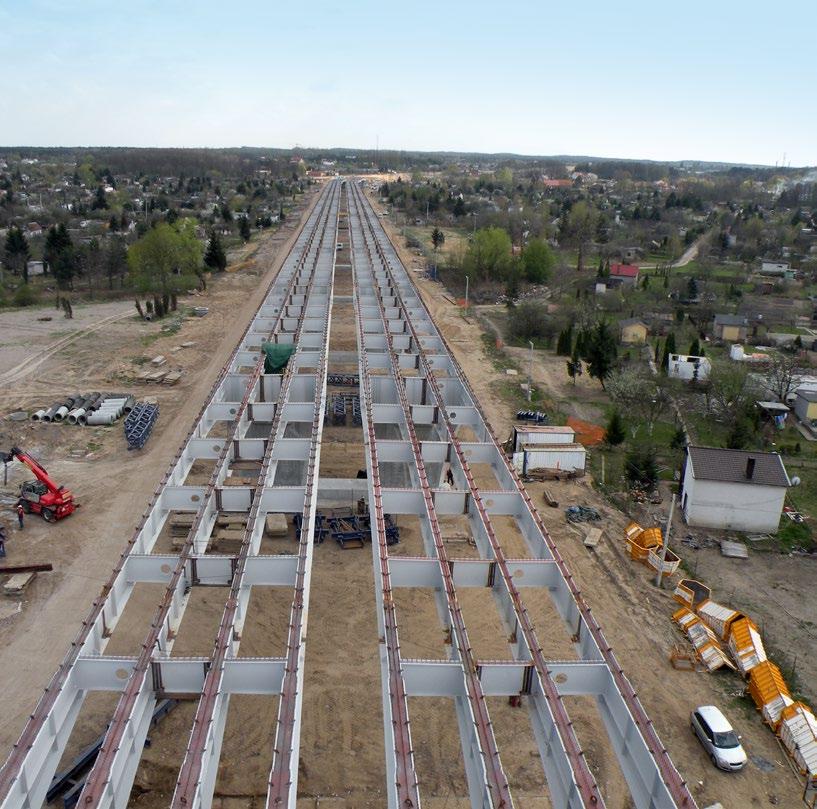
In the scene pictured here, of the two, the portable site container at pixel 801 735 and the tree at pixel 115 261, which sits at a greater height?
the tree at pixel 115 261

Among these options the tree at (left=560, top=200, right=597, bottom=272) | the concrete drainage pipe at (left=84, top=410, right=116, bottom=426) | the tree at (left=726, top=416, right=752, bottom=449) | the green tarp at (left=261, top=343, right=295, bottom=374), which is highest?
the tree at (left=560, top=200, right=597, bottom=272)

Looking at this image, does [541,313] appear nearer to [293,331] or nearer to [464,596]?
[293,331]

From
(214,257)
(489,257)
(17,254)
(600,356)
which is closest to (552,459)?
(600,356)

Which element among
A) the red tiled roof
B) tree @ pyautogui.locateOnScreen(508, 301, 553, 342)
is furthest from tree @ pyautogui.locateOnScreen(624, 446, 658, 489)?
the red tiled roof

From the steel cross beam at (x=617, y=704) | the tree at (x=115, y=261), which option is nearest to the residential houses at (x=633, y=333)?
the steel cross beam at (x=617, y=704)

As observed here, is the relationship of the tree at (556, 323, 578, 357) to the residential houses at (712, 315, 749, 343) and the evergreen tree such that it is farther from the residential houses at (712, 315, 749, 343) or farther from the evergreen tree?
the evergreen tree

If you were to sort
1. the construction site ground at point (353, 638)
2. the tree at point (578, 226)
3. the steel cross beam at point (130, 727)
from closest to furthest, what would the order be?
the steel cross beam at point (130, 727)
the construction site ground at point (353, 638)
the tree at point (578, 226)

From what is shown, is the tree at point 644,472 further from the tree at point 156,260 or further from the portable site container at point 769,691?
the tree at point 156,260
